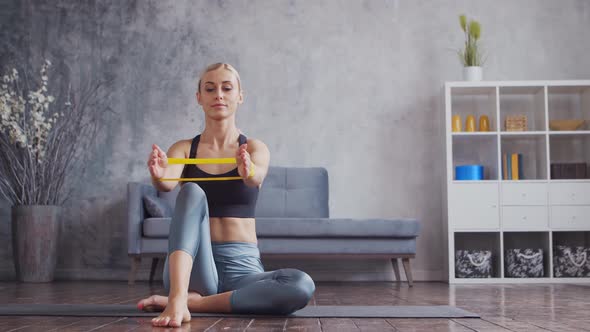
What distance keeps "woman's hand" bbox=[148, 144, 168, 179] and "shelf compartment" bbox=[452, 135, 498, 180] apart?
367 centimetres

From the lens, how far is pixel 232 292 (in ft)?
7.03

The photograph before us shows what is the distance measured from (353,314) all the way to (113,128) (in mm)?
3587

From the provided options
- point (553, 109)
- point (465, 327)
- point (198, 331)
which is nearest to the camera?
point (198, 331)

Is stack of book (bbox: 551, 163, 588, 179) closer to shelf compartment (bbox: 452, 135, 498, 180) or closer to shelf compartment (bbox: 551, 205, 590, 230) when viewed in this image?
shelf compartment (bbox: 551, 205, 590, 230)

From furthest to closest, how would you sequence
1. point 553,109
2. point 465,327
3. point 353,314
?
1. point 553,109
2. point 353,314
3. point 465,327

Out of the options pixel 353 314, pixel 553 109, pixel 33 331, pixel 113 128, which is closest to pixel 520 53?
pixel 553 109

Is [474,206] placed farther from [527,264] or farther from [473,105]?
[473,105]

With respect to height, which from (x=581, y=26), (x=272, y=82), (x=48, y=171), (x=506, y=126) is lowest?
(x=48, y=171)

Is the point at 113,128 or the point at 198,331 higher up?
the point at 113,128

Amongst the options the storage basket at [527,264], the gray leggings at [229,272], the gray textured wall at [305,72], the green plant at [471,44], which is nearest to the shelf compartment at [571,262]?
the storage basket at [527,264]

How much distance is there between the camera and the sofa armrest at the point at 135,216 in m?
4.55

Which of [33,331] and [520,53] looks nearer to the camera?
[33,331]

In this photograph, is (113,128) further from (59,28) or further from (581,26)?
(581,26)

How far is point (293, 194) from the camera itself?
505 centimetres
